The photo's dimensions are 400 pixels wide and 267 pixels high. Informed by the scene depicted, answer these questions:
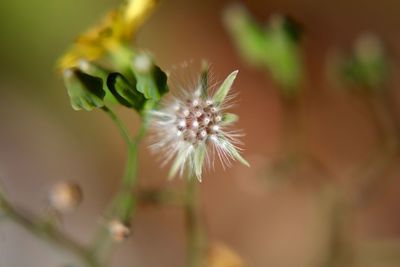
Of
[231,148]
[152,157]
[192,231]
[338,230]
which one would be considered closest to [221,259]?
[192,231]

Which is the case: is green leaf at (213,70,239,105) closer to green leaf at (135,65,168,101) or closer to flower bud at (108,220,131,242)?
green leaf at (135,65,168,101)

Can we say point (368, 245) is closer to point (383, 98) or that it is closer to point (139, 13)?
point (383, 98)

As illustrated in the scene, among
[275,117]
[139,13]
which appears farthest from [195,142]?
[275,117]

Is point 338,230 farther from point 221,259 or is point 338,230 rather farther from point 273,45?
point 273,45

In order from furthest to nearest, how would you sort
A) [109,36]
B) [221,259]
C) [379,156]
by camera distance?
1. [379,156]
2. [221,259]
3. [109,36]

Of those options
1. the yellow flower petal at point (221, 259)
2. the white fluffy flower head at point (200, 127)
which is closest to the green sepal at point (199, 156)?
the white fluffy flower head at point (200, 127)
